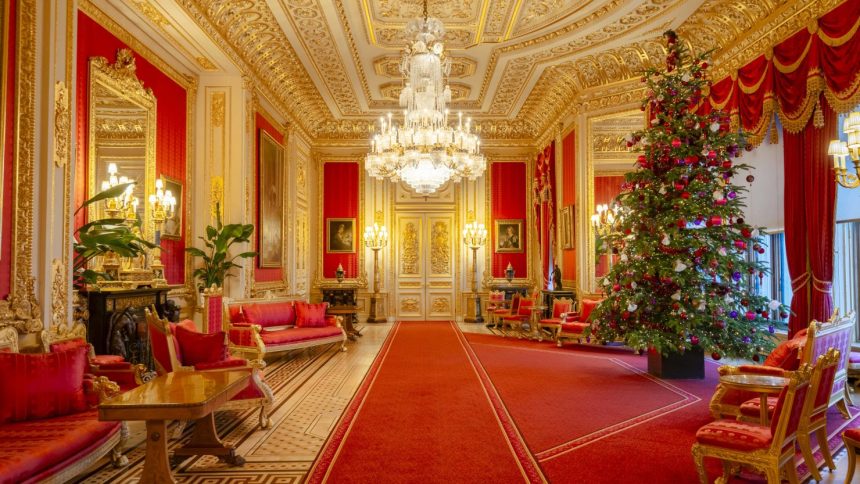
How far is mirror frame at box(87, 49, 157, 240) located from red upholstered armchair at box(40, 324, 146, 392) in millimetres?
1699

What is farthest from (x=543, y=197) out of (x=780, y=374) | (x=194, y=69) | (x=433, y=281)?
(x=780, y=374)

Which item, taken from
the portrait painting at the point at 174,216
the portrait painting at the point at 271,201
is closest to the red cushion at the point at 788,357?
the portrait painting at the point at 174,216

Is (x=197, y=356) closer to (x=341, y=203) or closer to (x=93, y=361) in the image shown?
(x=93, y=361)

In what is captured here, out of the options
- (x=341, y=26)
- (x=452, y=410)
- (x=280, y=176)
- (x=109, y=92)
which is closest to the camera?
(x=452, y=410)

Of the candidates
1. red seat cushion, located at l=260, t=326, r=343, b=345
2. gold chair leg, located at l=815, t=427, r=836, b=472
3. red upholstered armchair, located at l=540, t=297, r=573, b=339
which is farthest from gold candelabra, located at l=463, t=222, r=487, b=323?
gold chair leg, located at l=815, t=427, r=836, b=472

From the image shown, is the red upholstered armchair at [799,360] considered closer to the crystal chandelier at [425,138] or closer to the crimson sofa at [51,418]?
the crimson sofa at [51,418]

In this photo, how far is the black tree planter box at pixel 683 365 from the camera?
20.5 ft

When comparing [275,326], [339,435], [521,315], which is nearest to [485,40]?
[521,315]

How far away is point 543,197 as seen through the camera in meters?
12.4

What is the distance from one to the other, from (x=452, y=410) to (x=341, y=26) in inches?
234

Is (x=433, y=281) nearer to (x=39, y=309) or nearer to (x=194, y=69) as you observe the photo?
(x=194, y=69)

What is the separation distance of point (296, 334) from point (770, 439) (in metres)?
6.28

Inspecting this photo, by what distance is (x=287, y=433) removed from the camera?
433 centimetres

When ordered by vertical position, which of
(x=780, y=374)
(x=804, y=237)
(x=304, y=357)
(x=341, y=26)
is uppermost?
(x=341, y=26)
